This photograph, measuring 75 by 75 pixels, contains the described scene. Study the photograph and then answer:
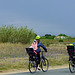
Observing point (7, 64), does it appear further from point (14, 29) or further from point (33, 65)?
point (14, 29)

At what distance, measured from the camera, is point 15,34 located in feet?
177

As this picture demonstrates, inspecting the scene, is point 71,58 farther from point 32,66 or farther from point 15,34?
point 15,34

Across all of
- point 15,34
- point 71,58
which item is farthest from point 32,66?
point 15,34

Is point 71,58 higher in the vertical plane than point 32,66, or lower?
higher

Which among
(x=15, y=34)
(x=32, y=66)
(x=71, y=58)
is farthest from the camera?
(x=15, y=34)

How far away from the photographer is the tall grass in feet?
176

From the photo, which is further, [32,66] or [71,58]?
[71,58]

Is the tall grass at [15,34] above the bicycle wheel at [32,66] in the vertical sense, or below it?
above

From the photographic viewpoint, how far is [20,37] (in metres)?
54.0

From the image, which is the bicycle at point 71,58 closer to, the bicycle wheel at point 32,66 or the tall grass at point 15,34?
the bicycle wheel at point 32,66

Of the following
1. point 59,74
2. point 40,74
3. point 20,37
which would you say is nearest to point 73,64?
point 59,74

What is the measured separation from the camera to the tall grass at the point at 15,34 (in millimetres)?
53719

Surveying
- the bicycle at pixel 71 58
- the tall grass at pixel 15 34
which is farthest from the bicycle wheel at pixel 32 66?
the tall grass at pixel 15 34

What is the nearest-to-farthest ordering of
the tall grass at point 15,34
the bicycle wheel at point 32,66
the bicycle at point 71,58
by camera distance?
the bicycle wheel at point 32,66 < the bicycle at point 71,58 < the tall grass at point 15,34
